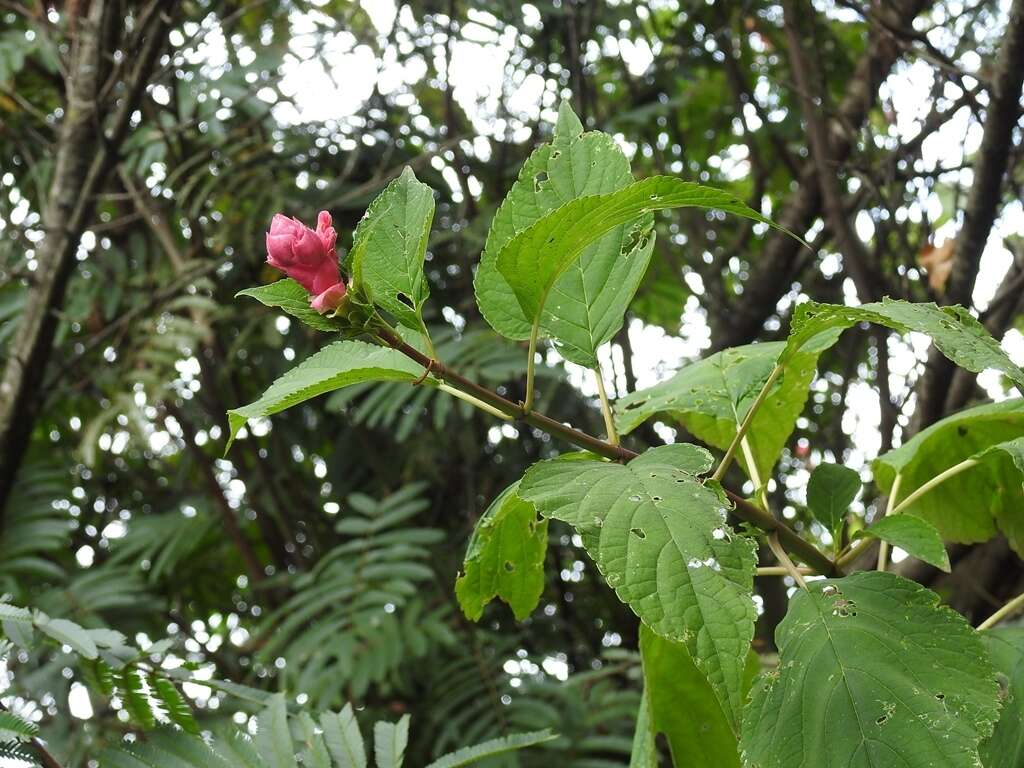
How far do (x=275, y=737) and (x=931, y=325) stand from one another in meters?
0.57

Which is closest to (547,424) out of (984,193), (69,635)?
(69,635)

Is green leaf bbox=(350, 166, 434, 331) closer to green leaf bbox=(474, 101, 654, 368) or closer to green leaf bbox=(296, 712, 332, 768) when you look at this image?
green leaf bbox=(474, 101, 654, 368)

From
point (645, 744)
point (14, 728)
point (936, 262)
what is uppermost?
point (936, 262)

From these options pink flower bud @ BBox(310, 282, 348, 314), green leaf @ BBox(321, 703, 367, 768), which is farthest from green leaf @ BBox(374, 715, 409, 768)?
pink flower bud @ BBox(310, 282, 348, 314)

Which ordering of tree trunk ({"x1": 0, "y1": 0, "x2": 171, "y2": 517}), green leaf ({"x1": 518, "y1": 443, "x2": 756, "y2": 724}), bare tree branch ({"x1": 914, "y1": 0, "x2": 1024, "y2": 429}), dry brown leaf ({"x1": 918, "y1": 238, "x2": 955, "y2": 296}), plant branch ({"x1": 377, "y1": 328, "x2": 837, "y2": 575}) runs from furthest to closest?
dry brown leaf ({"x1": 918, "y1": 238, "x2": 955, "y2": 296}), tree trunk ({"x1": 0, "y1": 0, "x2": 171, "y2": 517}), bare tree branch ({"x1": 914, "y1": 0, "x2": 1024, "y2": 429}), plant branch ({"x1": 377, "y1": 328, "x2": 837, "y2": 575}), green leaf ({"x1": 518, "y1": 443, "x2": 756, "y2": 724})

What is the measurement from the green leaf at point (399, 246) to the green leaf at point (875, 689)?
12.7 inches

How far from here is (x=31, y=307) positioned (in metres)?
1.77

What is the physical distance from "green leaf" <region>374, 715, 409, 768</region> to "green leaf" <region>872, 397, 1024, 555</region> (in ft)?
1.49

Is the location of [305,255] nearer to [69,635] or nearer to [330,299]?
[330,299]

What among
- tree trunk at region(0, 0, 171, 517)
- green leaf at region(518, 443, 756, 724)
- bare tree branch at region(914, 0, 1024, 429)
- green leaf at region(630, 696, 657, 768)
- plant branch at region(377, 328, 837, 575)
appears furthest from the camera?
tree trunk at region(0, 0, 171, 517)

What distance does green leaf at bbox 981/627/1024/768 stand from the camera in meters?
0.64

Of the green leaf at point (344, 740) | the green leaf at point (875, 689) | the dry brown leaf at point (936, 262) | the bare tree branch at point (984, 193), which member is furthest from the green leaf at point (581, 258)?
the dry brown leaf at point (936, 262)

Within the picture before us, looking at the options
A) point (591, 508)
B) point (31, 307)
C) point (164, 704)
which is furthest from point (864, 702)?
point (31, 307)

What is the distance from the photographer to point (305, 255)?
0.62 m
